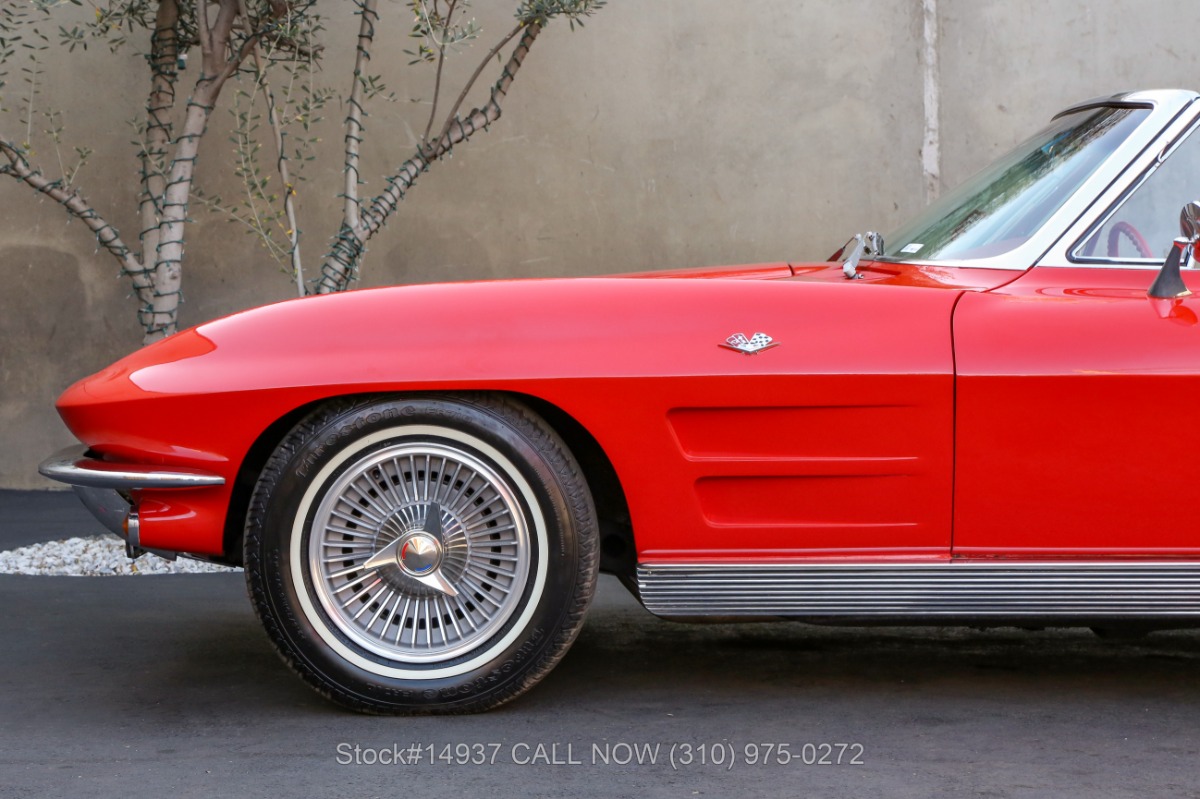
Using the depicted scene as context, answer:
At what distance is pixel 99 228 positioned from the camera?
18.8ft

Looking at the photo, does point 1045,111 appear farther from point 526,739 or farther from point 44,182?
point 526,739

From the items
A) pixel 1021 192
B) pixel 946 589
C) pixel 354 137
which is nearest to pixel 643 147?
pixel 354 137

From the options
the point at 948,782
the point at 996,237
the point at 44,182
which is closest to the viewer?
the point at 948,782

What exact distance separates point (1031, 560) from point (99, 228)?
428 centimetres

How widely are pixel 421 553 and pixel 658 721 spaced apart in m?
0.65

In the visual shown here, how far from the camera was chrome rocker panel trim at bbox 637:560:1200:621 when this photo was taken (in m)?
2.91

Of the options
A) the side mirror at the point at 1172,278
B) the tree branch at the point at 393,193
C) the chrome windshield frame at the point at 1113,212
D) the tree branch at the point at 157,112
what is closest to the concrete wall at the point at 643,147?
the tree branch at the point at 157,112

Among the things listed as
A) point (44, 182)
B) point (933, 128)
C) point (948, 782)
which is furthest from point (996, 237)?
point (933, 128)

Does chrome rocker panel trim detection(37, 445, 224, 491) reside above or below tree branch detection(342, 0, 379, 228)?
below

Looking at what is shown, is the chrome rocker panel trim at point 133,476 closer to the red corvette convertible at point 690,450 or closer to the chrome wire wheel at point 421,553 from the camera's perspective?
the red corvette convertible at point 690,450

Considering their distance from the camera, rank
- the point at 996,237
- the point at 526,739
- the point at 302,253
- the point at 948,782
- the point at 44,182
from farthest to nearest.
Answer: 1. the point at 302,253
2. the point at 44,182
3. the point at 996,237
4. the point at 526,739
5. the point at 948,782

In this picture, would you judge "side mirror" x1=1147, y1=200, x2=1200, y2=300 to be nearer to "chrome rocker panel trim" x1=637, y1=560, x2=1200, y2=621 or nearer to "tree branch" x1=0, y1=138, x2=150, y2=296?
"chrome rocker panel trim" x1=637, y1=560, x2=1200, y2=621

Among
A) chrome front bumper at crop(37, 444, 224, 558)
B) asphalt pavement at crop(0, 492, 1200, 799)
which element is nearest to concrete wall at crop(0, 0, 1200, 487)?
asphalt pavement at crop(0, 492, 1200, 799)

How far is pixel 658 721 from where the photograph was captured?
9.93ft
